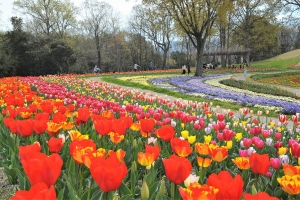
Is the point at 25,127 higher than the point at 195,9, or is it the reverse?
the point at 195,9

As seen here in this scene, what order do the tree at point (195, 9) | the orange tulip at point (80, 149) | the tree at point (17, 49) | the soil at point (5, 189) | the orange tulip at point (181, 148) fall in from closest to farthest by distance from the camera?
the orange tulip at point (80, 149) → the orange tulip at point (181, 148) → the soil at point (5, 189) → the tree at point (195, 9) → the tree at point (17, 49)

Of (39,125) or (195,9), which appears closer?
(39,125)

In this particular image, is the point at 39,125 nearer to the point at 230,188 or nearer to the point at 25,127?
the point at 25,127

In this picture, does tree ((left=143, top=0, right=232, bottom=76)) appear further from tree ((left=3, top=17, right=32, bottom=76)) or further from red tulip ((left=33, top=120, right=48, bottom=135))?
red tulip ((left=33, top=120, right=48, bottom=135))

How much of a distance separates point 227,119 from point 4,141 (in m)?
3.32

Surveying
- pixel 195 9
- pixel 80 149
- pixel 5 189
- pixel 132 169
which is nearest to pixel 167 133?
pixel 132 169

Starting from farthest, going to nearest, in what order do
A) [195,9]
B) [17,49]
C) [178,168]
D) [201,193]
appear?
[17,49] < [195,9] < [178,168] < [201,193]

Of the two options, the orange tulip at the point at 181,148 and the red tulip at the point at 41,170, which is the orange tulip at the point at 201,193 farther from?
the orange tulip at the point at 181,148

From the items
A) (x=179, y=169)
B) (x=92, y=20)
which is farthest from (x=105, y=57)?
(x=179, y=169)

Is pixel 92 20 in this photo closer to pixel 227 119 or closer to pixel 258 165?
pixel 227 119

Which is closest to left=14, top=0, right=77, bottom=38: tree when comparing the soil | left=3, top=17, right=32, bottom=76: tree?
left=3, top=17, right=32, bottom=76: tree

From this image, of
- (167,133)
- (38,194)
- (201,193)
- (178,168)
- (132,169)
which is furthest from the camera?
(167,133)

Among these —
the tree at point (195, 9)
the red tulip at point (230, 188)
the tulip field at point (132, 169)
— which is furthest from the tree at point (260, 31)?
the red tulip at point (230, 188)

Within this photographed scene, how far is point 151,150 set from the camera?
1.91 meters
